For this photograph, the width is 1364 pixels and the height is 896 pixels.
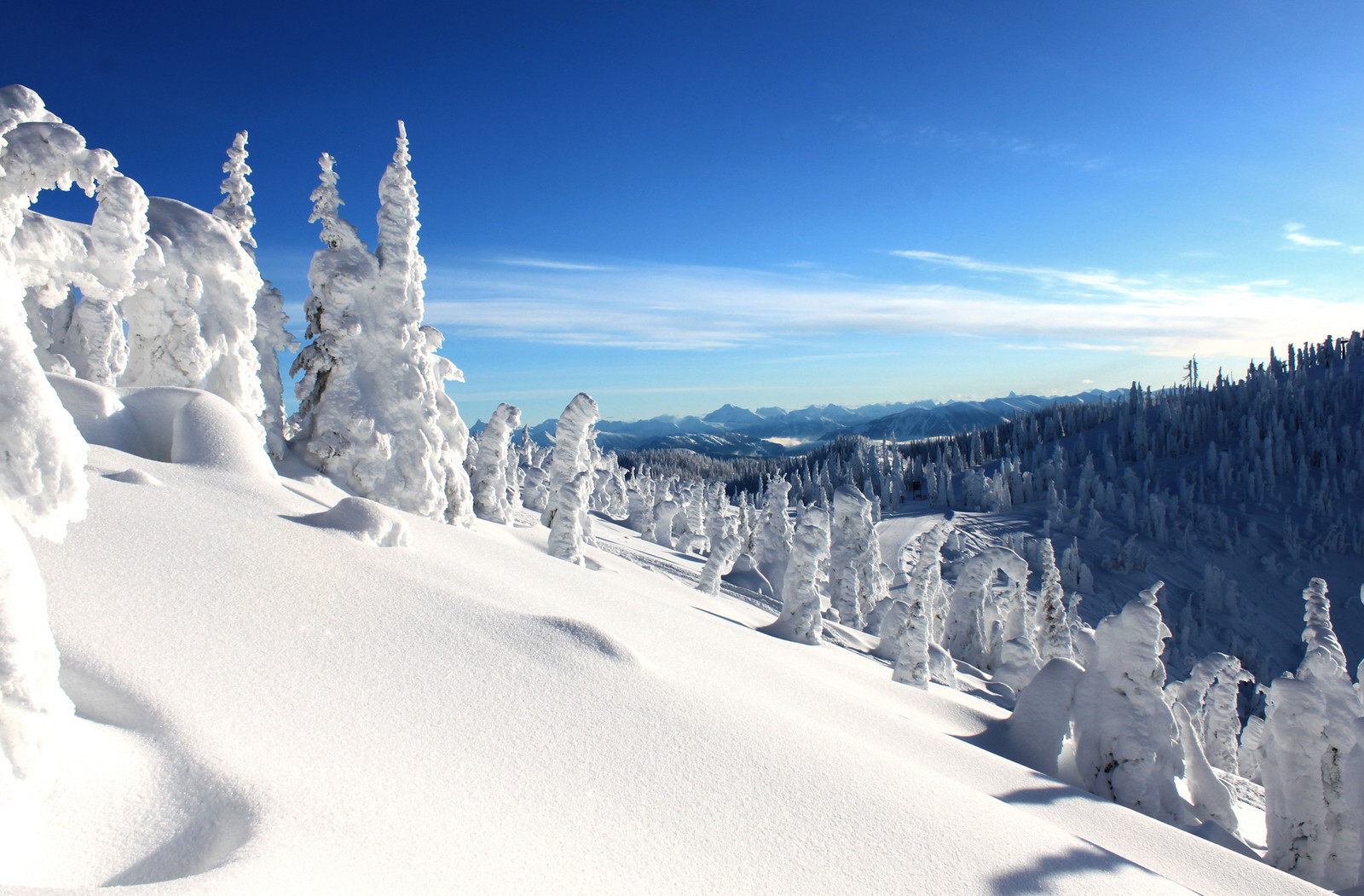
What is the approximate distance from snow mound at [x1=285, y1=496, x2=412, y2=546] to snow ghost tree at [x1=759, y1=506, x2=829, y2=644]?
13.9 meters

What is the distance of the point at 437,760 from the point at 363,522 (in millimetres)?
5357

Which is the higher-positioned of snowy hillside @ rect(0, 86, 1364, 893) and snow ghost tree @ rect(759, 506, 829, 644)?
snowy hillside @ rect(0, 86, 1364, 893)

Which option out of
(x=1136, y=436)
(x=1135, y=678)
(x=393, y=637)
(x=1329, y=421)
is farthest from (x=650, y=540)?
(x=1329, y=421)

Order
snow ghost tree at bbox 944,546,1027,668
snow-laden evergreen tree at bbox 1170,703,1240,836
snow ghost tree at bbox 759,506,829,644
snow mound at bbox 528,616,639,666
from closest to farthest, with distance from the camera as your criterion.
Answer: snow mound at bbox 528,616,639,666, snow-laden evergreen tree at bbox 1170,703,1240,836, snow ghost tree at bbox 759,506,829,644, snow ghost tree at bbox 944,546,1027,668

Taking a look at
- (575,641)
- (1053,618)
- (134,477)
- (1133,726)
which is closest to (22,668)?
(575,641)

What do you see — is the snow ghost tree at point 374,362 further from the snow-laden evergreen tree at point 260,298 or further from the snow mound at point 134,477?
the snow mound at point 134,477

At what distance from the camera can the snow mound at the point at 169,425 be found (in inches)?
465

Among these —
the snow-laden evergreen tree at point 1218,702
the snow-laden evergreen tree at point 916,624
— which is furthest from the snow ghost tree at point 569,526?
the snow-laden evergreen tree at point 1218,702

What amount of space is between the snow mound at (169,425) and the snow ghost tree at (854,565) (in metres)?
31.5

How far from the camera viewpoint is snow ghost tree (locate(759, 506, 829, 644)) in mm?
21203

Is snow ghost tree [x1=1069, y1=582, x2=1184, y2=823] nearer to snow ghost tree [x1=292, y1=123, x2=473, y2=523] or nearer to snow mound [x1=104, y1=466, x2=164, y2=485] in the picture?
snow mound [x1=104, y1=466, x2=164, y2=485]

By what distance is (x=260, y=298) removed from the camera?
23719 mm

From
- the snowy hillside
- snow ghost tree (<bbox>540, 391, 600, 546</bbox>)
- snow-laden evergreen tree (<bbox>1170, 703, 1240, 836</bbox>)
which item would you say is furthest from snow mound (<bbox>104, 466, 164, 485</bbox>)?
snow-laden evergreen tree (<bbox>1170, 703, 1240, 836</bbox>)

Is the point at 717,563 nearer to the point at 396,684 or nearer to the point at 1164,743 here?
the point at 1164,743
